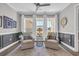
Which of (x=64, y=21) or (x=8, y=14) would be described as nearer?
(x=8, y=14)

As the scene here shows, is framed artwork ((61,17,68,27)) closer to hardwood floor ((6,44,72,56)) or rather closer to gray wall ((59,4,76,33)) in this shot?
gray wall ((59,4,76,33))

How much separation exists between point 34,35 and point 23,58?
459 mm

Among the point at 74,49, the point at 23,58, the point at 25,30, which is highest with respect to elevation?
the point at 25,30

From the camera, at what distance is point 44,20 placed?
2117mm

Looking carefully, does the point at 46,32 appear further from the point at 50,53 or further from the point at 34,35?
the point at 50,53

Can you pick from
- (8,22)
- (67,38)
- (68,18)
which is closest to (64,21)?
(68,18)

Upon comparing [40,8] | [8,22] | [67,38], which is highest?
[40,8]

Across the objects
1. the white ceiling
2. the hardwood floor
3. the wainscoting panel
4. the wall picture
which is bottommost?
the hardwood floor

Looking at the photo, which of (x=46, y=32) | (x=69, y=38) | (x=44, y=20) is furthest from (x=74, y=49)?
(x=44, y=20)

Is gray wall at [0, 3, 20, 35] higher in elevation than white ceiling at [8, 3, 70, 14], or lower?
lower

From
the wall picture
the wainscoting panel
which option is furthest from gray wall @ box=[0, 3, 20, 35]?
the wainscoting panel

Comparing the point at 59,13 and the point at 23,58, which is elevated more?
the point at 59,13

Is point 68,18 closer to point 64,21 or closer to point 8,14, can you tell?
point 64,21

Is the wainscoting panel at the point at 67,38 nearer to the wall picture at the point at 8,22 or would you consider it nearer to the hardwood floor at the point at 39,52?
the hardwood floor at the point at 39,52
